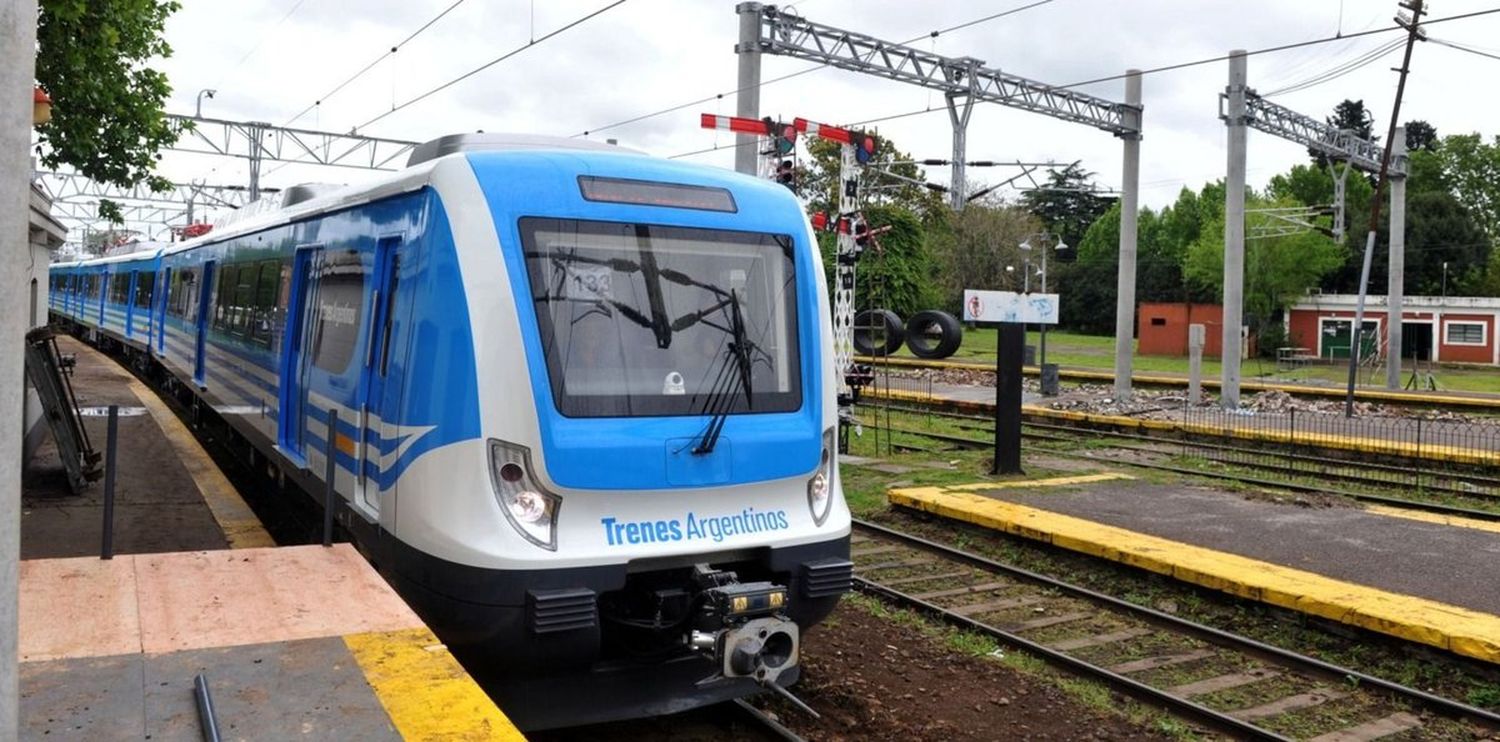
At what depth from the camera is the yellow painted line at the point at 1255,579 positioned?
754 cm

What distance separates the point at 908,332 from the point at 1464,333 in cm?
4038

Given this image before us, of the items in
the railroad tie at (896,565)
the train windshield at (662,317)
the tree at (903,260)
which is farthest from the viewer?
the tree at (903,260)

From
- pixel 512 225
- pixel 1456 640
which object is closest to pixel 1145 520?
pixel 1456 640

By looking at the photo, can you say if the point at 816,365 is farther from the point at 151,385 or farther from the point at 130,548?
the point at 151,385

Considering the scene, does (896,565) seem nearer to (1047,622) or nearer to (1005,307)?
(1047,622)

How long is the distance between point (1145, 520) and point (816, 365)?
22.5ft

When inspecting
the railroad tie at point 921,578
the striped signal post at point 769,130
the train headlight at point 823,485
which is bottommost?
the railroad tie at point 921,578

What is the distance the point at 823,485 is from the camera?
243 inches

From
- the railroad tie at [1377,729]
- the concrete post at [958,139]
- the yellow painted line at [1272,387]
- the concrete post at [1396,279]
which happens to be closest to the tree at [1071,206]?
the yellow painted line at [1272,387]

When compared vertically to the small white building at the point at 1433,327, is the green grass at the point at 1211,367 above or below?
below

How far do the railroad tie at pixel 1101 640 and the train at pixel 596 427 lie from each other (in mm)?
2737

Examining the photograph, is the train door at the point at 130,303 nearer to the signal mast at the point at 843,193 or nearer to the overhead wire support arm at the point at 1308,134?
the signal mast at the point at 843,193

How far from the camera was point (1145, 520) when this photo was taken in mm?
11812

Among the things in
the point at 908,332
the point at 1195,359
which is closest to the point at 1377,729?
the point at 908,332
